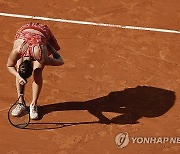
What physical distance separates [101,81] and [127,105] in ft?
3.06

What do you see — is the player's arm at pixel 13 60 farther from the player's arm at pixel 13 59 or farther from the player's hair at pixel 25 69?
the player's hair at pixel 25 69

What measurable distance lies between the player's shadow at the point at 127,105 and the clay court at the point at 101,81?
0.9 inches

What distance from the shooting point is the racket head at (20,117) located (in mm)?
8246

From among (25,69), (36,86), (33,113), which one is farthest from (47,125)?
(25,69)

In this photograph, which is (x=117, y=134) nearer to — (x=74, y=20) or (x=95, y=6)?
(x=74, y=20)

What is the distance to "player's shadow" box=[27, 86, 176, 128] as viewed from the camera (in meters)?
8.68

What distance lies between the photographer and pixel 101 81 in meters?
9.49

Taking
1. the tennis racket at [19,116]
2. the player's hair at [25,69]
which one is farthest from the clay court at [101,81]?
the player's hair at [25,69]

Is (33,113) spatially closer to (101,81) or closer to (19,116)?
(19,116)

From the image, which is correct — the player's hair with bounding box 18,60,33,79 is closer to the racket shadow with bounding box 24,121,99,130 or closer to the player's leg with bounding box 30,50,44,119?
the player's leg with bounding box 30,50,44,119

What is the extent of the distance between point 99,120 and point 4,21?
4274 mm

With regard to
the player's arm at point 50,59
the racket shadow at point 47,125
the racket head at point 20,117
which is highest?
the player's arm at point 50,59

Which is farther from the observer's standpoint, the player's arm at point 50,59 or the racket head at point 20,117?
the racket head at point 20,117

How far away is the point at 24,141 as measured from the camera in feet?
26.1
